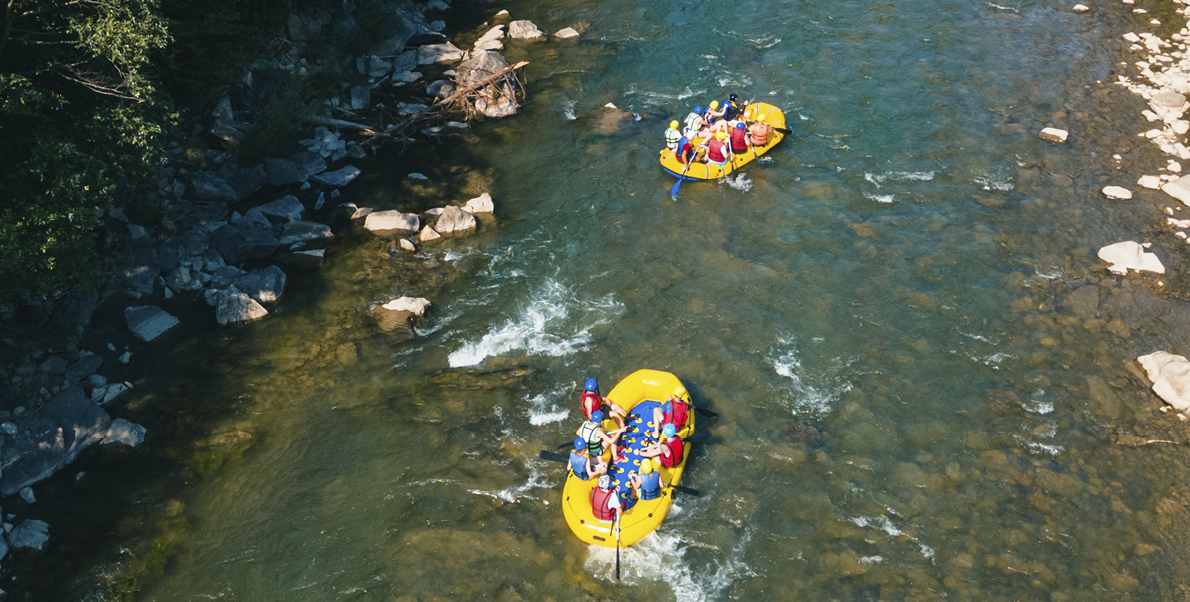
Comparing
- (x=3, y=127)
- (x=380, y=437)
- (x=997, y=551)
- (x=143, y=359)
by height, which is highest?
(x=3, y=127)

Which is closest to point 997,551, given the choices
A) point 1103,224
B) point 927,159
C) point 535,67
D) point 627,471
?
point 627,471

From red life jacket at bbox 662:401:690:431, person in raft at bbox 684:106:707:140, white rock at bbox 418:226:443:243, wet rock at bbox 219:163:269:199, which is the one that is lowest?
red life jacket at bbox 662:401:690:431

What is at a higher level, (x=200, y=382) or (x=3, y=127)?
(x=3, y=127)

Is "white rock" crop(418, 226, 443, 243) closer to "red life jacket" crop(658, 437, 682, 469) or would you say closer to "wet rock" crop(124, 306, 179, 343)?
"wet rock" crop(124, 306, 179, 343)

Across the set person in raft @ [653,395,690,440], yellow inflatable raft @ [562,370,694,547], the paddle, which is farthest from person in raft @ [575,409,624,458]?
the paddle

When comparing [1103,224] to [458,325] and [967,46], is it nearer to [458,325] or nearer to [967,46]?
[967,46]
